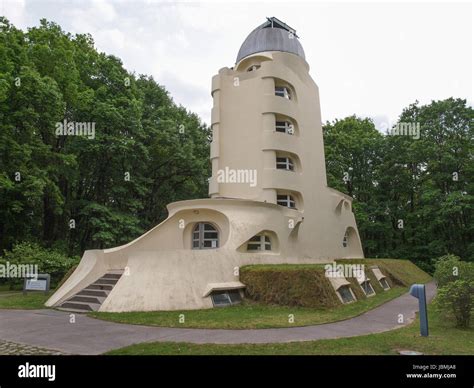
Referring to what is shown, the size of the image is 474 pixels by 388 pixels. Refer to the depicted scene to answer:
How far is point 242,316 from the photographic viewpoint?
12.6 metres

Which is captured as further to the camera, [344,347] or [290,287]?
[290,287]

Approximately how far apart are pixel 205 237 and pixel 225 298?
4562 millimetres

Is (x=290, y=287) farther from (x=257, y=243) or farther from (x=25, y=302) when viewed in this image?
(x=25, y=302)

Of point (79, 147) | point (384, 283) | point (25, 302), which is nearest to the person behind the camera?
point (25, 302)

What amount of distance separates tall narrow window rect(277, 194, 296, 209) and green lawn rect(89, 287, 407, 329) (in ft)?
30.2

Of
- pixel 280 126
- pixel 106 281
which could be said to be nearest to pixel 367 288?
pixel 280 126

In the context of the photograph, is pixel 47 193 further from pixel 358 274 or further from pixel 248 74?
pixel 358 274

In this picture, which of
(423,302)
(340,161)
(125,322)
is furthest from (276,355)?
(340,161)

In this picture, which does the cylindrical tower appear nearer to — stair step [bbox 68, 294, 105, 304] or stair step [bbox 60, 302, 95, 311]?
stair step [bbox 68, 294, 105, 304]

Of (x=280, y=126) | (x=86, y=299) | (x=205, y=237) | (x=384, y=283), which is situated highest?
(x=280, y=126)

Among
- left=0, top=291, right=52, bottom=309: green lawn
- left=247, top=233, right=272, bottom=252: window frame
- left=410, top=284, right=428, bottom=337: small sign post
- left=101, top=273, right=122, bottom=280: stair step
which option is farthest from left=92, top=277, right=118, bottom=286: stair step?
left=410, top=284, right=428, bottom=337: small sign post

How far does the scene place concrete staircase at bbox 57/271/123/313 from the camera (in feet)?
47.1

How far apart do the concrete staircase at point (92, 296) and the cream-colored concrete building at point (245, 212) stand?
0.18 feet
